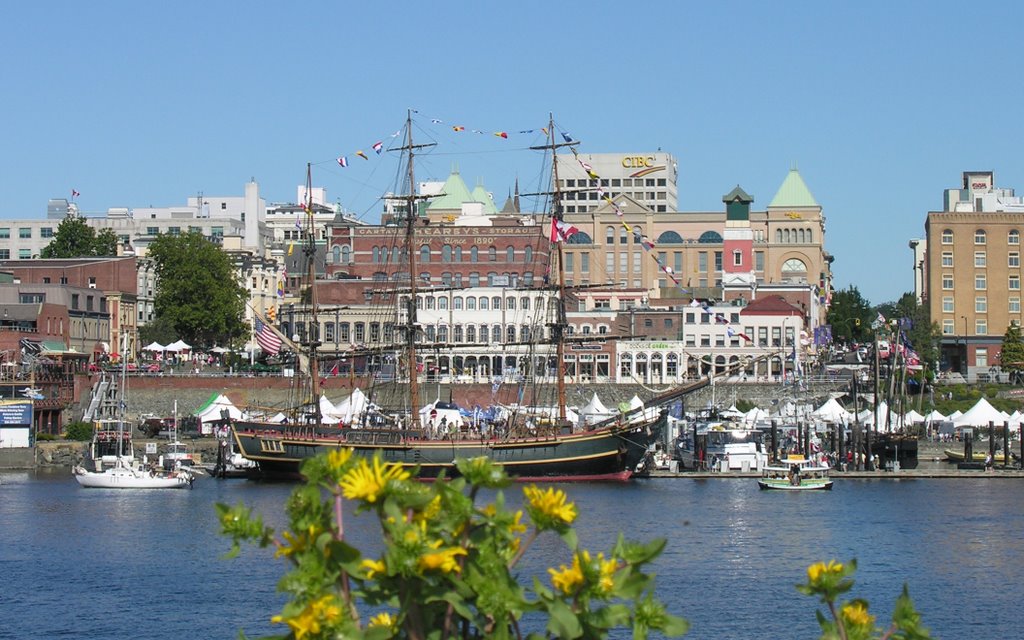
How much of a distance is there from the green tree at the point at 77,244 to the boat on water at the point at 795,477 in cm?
11171

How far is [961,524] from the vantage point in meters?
73.1

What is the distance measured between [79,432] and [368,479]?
113906 millimetres

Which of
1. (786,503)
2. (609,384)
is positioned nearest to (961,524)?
(786,503)

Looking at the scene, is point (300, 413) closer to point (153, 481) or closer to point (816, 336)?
point (153, 481)

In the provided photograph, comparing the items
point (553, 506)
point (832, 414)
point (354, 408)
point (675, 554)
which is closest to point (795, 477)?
point (675, 554)

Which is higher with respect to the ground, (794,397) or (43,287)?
(43,287)

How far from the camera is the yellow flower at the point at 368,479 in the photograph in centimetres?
1357

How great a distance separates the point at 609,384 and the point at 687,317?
1300 cm

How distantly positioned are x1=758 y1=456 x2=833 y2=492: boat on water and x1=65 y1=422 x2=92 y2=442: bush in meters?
51.9

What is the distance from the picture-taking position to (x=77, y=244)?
18988 cm

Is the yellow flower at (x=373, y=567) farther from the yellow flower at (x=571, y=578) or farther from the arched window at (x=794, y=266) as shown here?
the arched window at (x=794, y=266)

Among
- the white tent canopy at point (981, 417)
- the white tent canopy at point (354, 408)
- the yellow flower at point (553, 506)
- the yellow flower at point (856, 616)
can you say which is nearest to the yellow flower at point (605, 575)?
the yellow flower at point (553, 506)

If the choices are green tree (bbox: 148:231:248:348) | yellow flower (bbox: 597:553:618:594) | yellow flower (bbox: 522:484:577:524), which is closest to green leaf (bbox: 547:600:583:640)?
yellow flower (bbox: 597:553:618:594)

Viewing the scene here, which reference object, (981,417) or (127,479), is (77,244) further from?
(981,417)
